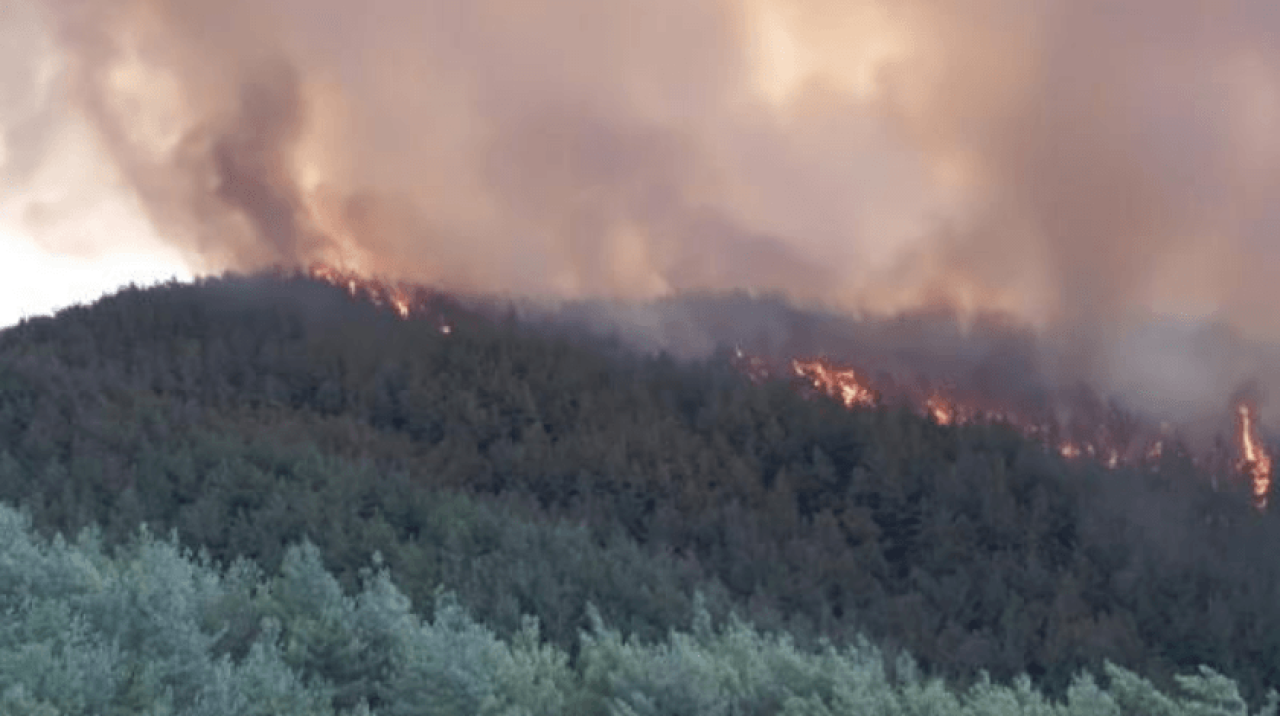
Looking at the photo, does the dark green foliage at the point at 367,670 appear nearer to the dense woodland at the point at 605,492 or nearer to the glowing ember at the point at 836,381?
the dense woodland at the point at 605,492

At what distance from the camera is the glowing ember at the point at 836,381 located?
32.1 meters

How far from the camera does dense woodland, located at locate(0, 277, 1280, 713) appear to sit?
77.8ft

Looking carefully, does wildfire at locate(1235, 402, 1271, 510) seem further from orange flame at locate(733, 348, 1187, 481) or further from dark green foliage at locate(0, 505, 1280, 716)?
dark green foliage at locate(0, 505, 1280, 716)

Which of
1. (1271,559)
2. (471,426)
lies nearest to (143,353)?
(471,426)

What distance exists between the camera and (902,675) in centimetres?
1080

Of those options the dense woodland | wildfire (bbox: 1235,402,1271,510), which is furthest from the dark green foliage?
wildfire (bbox: 1235,402,1271,510)

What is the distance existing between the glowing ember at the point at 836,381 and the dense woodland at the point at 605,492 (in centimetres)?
50

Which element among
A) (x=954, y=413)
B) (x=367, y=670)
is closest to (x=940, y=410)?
(x=954, y=413)

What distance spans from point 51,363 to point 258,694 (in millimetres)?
24239

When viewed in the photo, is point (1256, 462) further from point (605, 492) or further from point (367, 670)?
point (367, 670)

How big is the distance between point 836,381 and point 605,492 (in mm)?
5208

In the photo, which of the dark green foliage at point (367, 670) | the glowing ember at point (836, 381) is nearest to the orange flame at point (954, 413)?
the glowing ember at point (836, 381)

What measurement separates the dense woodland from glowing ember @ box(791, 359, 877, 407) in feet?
1.65

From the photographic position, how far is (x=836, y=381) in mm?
32969
